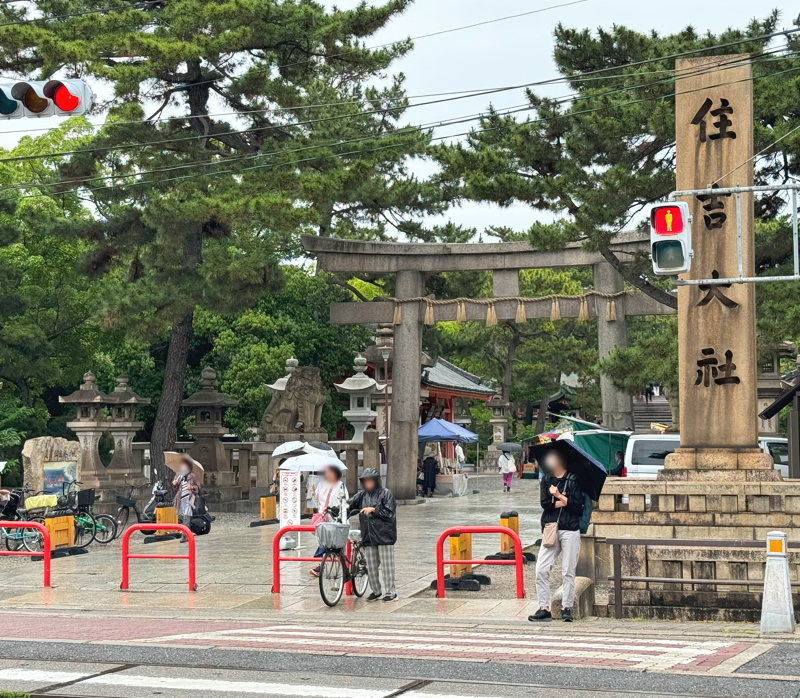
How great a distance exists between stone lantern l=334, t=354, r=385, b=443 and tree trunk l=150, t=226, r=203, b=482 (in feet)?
25.3

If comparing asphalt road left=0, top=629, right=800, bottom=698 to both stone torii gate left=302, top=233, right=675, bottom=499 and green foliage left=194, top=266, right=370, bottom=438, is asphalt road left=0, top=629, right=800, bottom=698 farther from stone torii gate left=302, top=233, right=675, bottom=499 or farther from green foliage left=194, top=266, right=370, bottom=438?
green foliage left=194, top=266, right=370, bottom=438

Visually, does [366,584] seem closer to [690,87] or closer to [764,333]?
[690,87]

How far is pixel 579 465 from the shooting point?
499 inches

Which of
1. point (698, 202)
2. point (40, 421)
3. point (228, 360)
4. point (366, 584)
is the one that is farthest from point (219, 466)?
point (698, 202)

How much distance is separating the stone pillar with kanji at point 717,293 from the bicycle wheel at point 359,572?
4.10 metres

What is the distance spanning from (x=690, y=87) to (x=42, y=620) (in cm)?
1049

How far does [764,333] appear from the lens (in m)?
20.6

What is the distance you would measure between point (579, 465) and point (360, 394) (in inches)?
1039

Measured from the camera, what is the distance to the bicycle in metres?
14.0

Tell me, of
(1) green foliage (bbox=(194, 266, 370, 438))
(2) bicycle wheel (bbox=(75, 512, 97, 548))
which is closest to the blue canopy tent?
(1) green foliage (bbox=(194, 266, 370, 438))

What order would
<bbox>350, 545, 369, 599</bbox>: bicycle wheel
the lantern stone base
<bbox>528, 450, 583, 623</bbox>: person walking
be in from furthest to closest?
A: 1. <bbox>350, 545, 369, 599</bbox>: bicycle wheel
2. the lantern stone base
3. <bbox>528, 450, 583, 623</bbox>: person walking

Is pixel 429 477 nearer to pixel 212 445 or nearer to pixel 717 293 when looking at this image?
pixel 212 445

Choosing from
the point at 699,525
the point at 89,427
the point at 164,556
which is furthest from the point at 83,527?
the point at 699,525

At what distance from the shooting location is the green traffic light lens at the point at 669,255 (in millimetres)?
12719
